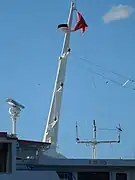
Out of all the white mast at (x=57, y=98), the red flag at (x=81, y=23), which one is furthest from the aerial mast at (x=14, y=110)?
the red flag at (x=81, y=23)

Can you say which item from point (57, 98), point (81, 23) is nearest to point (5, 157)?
point (57, 98)

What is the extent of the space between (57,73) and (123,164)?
24.7 feet

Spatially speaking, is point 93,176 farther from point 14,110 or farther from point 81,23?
point 81,23

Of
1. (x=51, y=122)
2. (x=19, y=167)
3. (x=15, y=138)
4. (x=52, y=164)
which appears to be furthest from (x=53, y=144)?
(x=15, y=138)

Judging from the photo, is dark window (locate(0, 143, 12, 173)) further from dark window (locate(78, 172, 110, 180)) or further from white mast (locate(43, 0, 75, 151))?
white mast (locate(43, 0, 75, 151))

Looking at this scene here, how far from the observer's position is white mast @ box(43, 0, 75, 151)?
28.9 metres

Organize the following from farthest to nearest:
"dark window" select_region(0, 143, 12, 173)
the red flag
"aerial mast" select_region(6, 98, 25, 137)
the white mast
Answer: the red flag → the white mast → "aerial mast" select_region(6, 98, 25, 137) → "dark window" select_region(0, 143, 12, 173)

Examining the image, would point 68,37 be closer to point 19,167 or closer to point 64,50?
point 64,50

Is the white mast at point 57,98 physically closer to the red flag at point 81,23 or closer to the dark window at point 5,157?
the red flag at point 81,23

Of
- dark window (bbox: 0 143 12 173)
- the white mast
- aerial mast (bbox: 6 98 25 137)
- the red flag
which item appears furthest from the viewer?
the red flag

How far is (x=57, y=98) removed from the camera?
97.3 ft

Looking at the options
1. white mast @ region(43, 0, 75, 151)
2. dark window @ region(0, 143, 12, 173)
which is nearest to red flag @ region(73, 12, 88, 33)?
white mast @ region(43, 0, 75, 151)

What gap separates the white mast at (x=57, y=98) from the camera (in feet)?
94.8

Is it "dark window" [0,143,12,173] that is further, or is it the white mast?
the white mast
